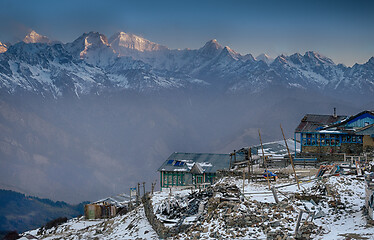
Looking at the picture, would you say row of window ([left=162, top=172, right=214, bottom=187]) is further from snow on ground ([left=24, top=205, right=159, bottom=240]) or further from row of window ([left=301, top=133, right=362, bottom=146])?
snow on ground ([left=24, top=205, right=159, bottom=240])

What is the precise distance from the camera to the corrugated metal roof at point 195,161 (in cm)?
6125

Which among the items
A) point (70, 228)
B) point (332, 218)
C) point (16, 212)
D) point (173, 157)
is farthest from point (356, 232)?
point (16, 212)

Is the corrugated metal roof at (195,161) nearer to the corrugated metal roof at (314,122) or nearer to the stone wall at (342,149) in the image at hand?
the corrugated metal roof at (314,122)

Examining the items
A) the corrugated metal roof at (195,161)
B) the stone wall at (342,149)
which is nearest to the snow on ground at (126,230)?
the stone wall at (342,149)

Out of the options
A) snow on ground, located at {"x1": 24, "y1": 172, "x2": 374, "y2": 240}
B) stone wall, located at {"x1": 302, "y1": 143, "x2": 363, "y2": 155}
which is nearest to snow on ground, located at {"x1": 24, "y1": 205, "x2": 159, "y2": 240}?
snow on ground, located at {"x1": 24, "y1": 172, "x2": 374, "y2": 240}

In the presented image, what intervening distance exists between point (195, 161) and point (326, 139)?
2542 centimetres

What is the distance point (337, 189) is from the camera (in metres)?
22.7

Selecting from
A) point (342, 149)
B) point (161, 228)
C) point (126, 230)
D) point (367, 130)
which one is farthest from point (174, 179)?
point (161, 228)

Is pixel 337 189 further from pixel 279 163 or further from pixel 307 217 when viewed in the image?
pixel 279 163

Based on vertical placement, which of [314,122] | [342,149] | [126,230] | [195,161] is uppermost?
[314,122]

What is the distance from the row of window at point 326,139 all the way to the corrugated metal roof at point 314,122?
0.78m

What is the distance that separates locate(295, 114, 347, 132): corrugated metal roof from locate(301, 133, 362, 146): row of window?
2.57ft

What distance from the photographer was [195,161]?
210 feet

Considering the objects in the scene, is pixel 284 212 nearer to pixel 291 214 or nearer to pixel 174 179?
pixel 291 214
